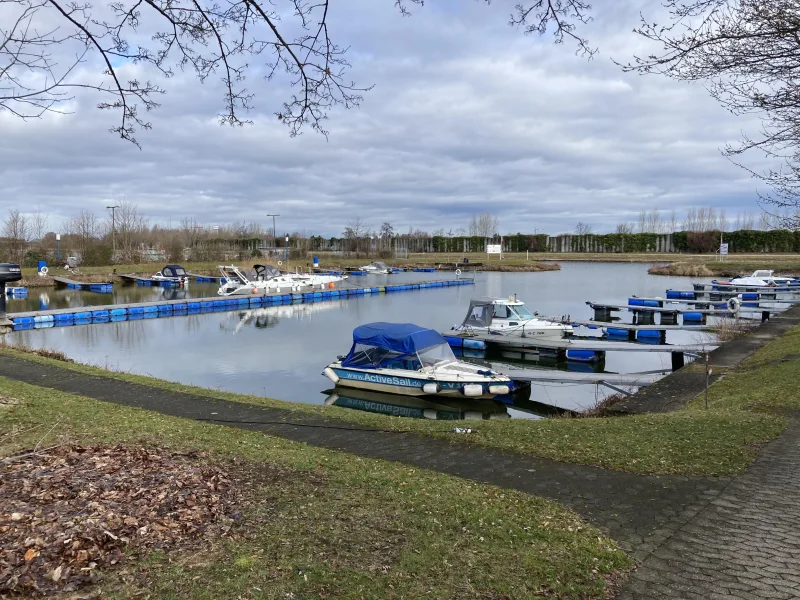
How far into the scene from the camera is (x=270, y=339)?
92.7ft

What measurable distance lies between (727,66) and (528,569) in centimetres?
717

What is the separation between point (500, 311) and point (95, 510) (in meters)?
23.0

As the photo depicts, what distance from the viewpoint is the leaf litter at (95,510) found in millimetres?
4043

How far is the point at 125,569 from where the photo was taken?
4109 mm

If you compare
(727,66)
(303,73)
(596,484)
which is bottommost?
(596,484)

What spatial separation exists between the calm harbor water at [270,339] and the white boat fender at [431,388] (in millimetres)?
2070

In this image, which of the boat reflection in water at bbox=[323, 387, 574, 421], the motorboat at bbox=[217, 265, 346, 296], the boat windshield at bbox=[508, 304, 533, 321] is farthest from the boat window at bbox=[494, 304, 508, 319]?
the motorboat at bbox=[217, 265, 346, 296]

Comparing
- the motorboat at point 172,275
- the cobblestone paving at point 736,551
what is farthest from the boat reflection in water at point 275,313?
the cobblestone paving at point 736,551

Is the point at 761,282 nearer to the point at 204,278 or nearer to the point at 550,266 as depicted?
the point at 550,266

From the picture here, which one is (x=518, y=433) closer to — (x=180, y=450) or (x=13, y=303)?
(x=180, y=450)

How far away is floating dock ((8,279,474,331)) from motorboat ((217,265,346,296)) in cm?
260

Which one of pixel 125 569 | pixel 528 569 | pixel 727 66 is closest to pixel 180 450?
pixel 125 569

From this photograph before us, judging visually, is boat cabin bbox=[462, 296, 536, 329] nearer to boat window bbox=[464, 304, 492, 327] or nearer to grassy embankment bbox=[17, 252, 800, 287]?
boat window bbox=[464, 304, 492, 327]

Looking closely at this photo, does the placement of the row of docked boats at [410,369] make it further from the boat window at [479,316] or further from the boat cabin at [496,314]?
the boat window at [479,316]
